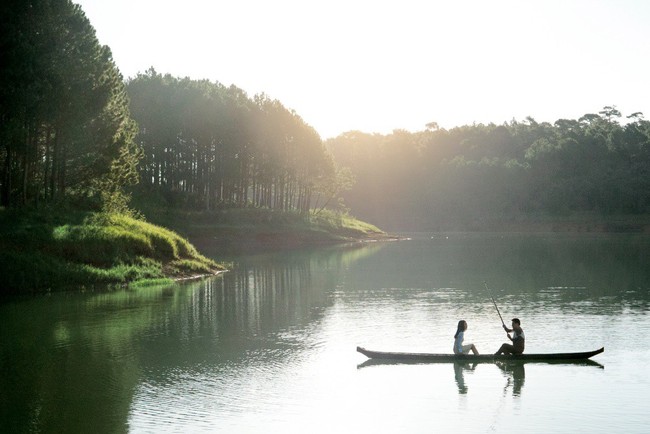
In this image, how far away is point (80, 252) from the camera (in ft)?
141

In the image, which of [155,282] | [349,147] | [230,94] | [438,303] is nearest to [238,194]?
[230,94]

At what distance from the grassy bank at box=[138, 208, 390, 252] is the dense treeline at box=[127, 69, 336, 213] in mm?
4164

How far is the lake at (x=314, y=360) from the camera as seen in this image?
58.2 feet

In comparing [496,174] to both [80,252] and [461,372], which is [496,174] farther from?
[461,372]

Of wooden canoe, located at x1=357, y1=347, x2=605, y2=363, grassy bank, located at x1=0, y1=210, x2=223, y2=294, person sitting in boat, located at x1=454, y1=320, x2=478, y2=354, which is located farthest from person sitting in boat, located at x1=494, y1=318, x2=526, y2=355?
grassy bank, located at x1=0, y1=210, x2=223, y2=294

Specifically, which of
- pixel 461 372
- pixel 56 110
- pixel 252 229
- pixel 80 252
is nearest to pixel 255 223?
pixel 252 229

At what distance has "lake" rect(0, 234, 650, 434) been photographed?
17.8m

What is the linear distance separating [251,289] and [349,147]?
501 feet

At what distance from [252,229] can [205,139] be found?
12244 millimetres

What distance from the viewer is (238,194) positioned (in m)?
99.2

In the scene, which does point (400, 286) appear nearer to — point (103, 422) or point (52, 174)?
point (52, 174)

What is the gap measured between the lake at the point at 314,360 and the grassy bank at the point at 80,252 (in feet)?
6.22

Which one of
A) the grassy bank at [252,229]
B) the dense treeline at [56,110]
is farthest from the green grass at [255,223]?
the dense treeline at [56,110]

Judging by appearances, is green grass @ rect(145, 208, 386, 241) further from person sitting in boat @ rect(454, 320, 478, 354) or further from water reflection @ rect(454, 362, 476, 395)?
water reflection @ rect(454, 362, 476, 395)
